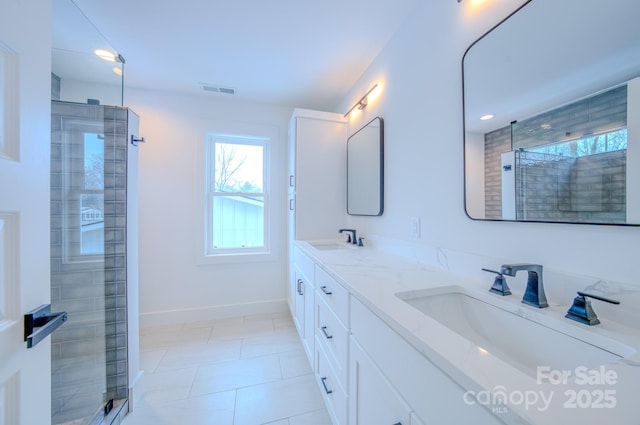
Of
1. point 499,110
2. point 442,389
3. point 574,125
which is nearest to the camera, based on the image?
point 442,389

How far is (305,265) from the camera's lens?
187 centimetres

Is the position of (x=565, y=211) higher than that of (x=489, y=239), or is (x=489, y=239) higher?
(x=565, y=211)

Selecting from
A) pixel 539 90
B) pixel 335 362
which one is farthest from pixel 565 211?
pixel 335 362

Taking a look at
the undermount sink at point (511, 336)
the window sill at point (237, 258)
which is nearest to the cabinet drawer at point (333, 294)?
the undermount sink at point (511, 336)

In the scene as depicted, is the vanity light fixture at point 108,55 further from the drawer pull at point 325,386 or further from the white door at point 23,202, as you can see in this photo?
the drawer pull at point 325,386

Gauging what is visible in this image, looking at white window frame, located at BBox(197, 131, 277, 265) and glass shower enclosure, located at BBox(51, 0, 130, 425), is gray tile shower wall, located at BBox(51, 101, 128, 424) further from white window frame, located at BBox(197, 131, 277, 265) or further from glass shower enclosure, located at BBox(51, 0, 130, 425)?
white window frame, located at BBox(197, 131, 277, 265)

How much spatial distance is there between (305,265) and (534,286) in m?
1.39

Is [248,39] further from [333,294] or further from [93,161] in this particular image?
[333,294]

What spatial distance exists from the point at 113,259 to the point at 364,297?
5.10 feet

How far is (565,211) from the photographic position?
0.77 meters

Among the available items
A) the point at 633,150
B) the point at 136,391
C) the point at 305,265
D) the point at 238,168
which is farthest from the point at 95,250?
the point at 633,150

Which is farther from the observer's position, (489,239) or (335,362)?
(335,362)

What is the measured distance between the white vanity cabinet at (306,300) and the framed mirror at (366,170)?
70 cm

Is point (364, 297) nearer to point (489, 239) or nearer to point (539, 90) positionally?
point (489, 239)
